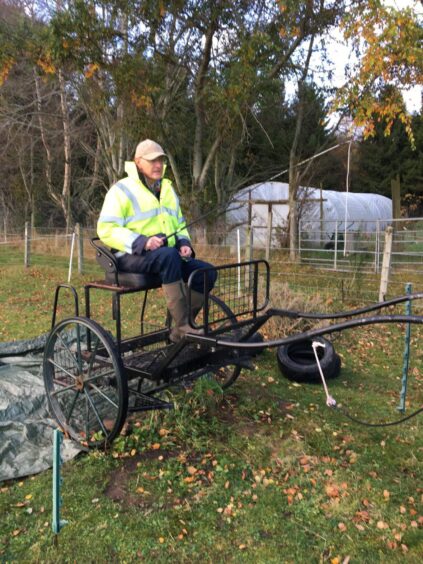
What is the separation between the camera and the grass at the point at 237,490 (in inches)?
102

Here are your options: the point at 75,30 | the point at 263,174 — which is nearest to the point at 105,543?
the point at 75,30

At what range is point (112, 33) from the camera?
10.7 m

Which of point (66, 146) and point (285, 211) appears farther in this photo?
point (66, 146)

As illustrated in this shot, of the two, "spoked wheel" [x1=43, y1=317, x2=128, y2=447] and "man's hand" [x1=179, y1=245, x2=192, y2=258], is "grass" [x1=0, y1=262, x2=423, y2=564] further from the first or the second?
"man's hand" [x1=179, y1=245, x2=192, y2=258]

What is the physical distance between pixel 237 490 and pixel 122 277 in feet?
5.24

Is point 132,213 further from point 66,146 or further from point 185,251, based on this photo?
point 66,146

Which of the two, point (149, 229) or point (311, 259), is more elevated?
point (149, 229)

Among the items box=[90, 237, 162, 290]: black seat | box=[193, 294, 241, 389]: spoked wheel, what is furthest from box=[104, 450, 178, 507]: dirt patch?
box=[90, 237, 162, 290]: black seat

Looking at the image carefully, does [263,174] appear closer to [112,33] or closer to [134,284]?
[112,33]

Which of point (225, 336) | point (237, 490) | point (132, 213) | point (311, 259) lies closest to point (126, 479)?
point (237, 490)

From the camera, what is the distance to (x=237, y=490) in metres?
3.06

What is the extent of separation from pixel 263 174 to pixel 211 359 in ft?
62.1

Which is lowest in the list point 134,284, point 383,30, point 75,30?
point 134,284

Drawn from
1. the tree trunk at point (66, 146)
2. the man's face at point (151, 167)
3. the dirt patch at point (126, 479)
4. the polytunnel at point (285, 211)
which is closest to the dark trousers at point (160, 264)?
the man's face at point (151, 167)
